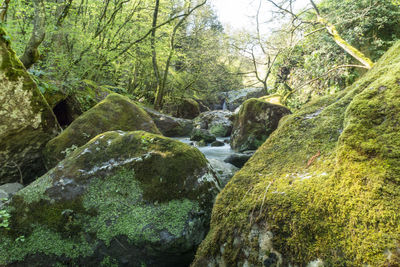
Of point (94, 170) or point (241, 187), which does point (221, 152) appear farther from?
point (241, 187)

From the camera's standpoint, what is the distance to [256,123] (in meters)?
8.63

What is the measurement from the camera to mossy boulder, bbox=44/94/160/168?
4660 millimetres

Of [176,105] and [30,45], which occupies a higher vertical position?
[30,45]

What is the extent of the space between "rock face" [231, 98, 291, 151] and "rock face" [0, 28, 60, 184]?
249 inches

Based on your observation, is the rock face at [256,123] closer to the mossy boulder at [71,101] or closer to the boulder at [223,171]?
the boulder at [223,171]

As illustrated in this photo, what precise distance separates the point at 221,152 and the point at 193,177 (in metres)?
5.56

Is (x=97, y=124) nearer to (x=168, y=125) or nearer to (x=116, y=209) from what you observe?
(x=116, y=209)

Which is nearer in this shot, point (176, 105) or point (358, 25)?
point (358, 25)

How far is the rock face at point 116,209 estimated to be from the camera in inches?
104

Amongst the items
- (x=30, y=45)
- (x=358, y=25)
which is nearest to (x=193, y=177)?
(x=30, y=45)

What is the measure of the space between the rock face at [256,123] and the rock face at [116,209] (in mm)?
5355

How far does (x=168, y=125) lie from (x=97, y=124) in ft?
16.9

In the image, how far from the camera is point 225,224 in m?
1.91

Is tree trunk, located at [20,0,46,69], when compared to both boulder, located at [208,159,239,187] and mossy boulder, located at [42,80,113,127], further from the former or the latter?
boulder, located at [208,159,239,187]
